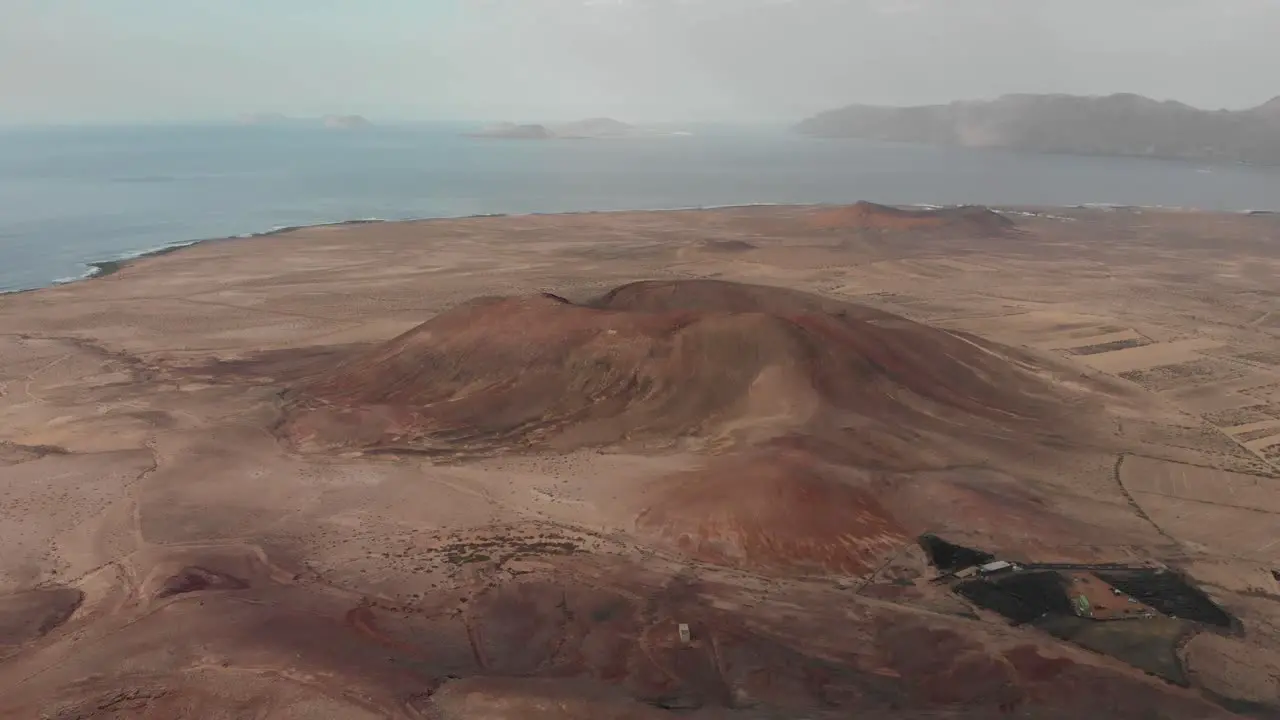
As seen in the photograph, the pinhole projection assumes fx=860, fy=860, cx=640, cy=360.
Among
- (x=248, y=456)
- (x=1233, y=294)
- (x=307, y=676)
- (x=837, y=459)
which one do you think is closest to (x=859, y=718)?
(x=307, y=676)

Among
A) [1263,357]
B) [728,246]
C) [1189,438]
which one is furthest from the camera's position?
[728,246]

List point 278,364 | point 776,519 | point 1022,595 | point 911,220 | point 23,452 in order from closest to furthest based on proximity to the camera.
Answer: point 1022,595 → point 776,519 → point 23,452 → point 278,364 → point 911,220

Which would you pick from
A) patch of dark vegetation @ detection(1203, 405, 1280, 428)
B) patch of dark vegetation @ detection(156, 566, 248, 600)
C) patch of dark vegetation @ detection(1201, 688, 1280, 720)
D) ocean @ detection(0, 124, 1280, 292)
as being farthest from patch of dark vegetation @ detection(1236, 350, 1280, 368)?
ocean @ detection(0, 124, 1280, 292)

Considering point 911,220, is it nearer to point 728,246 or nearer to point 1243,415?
point 728,246

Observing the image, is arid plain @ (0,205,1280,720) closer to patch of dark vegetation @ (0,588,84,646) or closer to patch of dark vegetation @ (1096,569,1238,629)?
patch of dark vegetation @ (0,588,84,646)

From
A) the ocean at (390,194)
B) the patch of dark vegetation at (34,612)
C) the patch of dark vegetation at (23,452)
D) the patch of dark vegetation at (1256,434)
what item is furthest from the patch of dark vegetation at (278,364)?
the patch of dark vegetation at (1256,434)

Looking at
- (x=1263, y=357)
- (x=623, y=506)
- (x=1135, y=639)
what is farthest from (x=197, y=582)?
(x=1263, y=357)

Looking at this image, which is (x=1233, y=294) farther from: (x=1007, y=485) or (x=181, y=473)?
(x=181, y=473)
